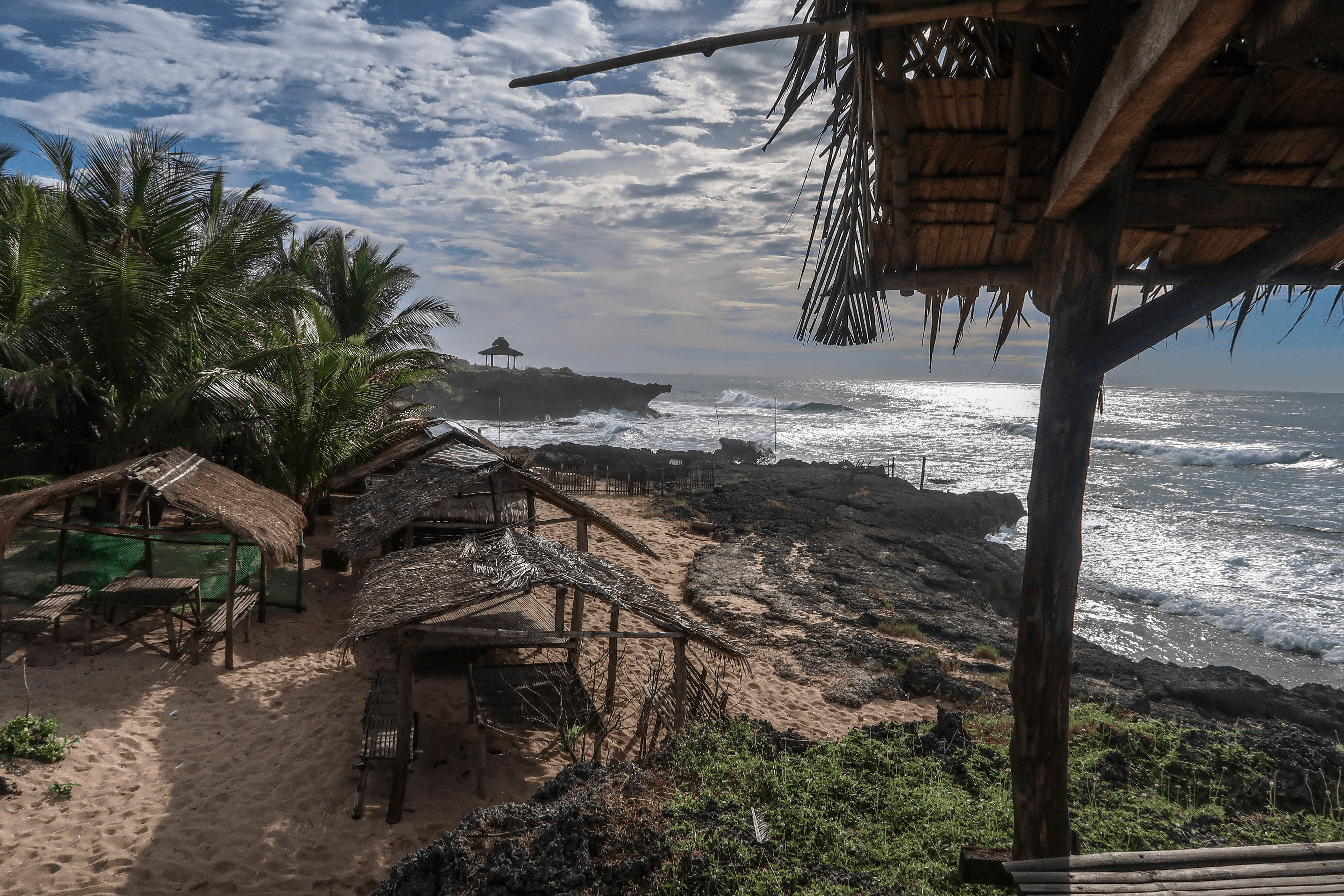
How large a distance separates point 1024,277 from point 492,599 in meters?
5.16

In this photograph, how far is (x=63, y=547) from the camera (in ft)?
29.5

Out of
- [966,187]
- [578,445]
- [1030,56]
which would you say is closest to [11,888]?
[966,187]

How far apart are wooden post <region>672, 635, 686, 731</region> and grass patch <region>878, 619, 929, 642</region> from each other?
663 cm

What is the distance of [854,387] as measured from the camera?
17038 cm

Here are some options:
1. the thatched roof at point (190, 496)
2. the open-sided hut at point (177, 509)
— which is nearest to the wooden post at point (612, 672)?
the open-sided hut at point (177, 509)

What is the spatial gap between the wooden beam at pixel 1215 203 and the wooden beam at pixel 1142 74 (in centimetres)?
52

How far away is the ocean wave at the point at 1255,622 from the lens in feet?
45.5

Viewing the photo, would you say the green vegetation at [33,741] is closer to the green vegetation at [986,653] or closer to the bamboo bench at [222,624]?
the bamboo bench at [222,624]

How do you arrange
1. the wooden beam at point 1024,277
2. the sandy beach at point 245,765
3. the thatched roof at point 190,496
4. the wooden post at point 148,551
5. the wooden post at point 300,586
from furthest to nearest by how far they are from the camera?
1. the wooden post at point 300,586
2. the wooden post at point 148,551
3. the thatched roof at point 190,496
4. the sandy beach at point 245,765
5. the wooden beam at point 1024,277

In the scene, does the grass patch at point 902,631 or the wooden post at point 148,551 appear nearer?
the wooden post at point 148,551

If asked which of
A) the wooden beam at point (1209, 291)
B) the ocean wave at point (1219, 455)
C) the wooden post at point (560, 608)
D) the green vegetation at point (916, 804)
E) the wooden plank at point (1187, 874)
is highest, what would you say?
the wooden beam at point (1209, 291)

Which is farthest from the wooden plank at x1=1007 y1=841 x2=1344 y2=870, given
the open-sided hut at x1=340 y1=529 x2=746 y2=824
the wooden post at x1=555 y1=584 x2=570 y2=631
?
the wooden post at x1=555 y1=584 x2=570 y2=631

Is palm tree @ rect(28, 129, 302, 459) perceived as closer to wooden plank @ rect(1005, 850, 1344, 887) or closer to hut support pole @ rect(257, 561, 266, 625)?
hut support pole @ rect(257, 561, 266, 625)

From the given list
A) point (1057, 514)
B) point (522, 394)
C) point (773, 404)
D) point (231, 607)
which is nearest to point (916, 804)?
point (1057, 514)
